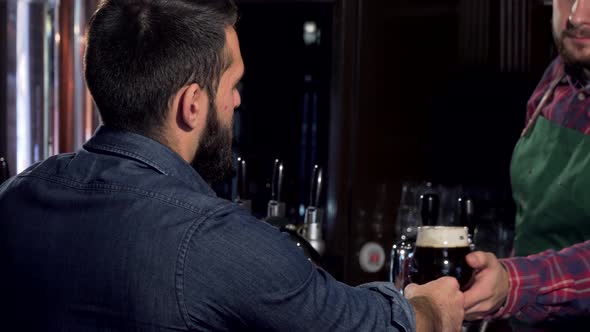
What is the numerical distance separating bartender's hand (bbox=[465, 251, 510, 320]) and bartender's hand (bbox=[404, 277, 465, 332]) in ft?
0.43

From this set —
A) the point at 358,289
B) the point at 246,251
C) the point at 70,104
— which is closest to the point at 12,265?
the point at 246,251

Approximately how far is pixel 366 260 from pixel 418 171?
385 millimetres

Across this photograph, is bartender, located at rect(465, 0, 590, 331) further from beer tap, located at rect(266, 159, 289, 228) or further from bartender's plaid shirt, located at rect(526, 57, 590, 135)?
beer tap, located at rect(266, 159, 289, 228)

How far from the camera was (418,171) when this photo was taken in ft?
9.83

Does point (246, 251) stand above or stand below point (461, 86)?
below

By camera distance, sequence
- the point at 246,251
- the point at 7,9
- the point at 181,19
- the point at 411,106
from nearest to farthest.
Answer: the point at 246,251
the point at 181,19
the point at 7,9
the point at 411,106

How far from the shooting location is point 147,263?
3.74 feet

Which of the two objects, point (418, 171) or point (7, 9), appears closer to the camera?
point (7, 9)

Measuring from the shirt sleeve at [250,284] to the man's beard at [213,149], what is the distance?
0.27 metres

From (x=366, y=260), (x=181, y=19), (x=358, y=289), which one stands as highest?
(x=181, y=19)

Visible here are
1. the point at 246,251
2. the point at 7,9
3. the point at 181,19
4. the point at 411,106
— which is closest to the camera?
the point at 246,251

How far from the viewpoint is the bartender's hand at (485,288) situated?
173cm

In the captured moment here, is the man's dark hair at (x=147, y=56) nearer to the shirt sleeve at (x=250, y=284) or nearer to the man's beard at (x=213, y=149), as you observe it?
the man's beard at (x=213, y=149)

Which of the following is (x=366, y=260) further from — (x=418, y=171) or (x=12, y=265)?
(x=12, y=265)
